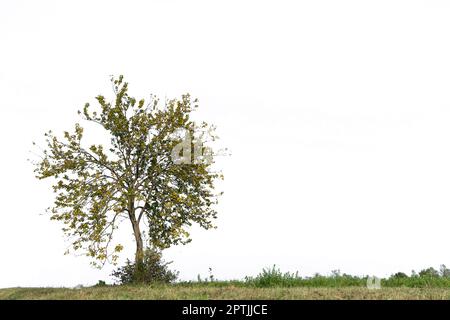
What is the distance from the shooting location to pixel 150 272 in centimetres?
2920

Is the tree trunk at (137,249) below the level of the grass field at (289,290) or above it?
above

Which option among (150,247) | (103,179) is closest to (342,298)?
(150,247)

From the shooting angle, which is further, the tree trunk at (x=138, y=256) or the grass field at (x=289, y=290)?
the tree trunk at (x=138, y=256)

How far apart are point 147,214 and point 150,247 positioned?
6.28 feet

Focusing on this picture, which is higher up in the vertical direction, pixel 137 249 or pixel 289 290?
pixel 137 249

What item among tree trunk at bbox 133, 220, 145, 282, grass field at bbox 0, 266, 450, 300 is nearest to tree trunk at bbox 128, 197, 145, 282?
tree trunk at bbox 133, 220, 145, 282

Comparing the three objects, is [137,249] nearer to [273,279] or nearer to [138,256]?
[138,256]

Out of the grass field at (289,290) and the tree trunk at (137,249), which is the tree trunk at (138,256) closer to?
the tree trunk at (137,249)

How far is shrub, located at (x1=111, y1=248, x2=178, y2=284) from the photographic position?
29.0 metres

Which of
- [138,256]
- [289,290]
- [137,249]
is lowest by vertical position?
[289,290]

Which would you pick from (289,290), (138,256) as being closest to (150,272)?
(138,256)

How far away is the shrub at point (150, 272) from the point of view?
29.0m

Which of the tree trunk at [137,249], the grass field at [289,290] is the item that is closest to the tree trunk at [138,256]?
the tree trunk at [137,249]
